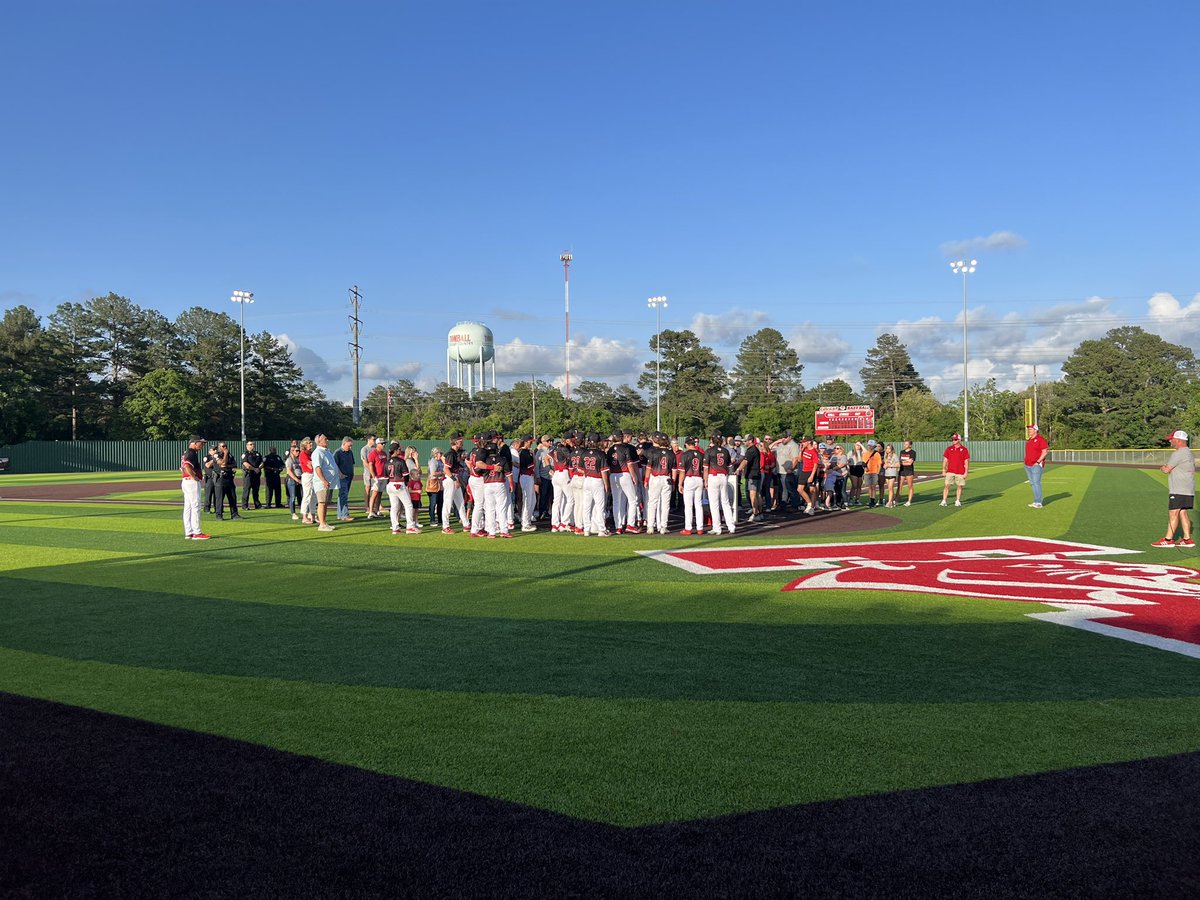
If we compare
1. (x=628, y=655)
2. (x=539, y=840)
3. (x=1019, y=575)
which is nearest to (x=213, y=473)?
(x=628, y=655)

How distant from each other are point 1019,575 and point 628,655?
6.73m

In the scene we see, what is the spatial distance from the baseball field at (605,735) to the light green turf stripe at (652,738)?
2 centimetres

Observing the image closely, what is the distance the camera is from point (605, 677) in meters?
6.23

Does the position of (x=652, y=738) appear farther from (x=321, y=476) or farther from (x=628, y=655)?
(x=321, y=476)

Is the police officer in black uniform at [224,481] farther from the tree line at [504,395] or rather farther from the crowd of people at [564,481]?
the tree line at [504,395]

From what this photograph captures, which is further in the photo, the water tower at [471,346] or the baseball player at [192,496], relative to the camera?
the water tower at [471,346]

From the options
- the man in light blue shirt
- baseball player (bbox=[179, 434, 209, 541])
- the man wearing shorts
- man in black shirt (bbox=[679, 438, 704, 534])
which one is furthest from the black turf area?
the man in light blue shirt

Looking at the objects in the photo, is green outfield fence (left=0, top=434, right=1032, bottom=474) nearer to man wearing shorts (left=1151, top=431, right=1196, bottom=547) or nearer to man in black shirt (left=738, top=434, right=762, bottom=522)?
man in black shirt (left=738, top=434, right=762, bottom=522)

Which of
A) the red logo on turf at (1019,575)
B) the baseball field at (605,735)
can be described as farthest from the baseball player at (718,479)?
the baseball field at (605,735)

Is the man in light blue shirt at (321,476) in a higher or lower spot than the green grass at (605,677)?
higher

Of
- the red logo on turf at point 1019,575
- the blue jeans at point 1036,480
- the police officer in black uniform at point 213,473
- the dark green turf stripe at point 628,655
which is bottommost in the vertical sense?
the red logo on turf at point 1019,575

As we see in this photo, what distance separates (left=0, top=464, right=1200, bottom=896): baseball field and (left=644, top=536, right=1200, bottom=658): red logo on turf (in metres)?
0.08

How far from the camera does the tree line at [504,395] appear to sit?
71.1 m

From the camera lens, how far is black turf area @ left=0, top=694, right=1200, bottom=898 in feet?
11.0
